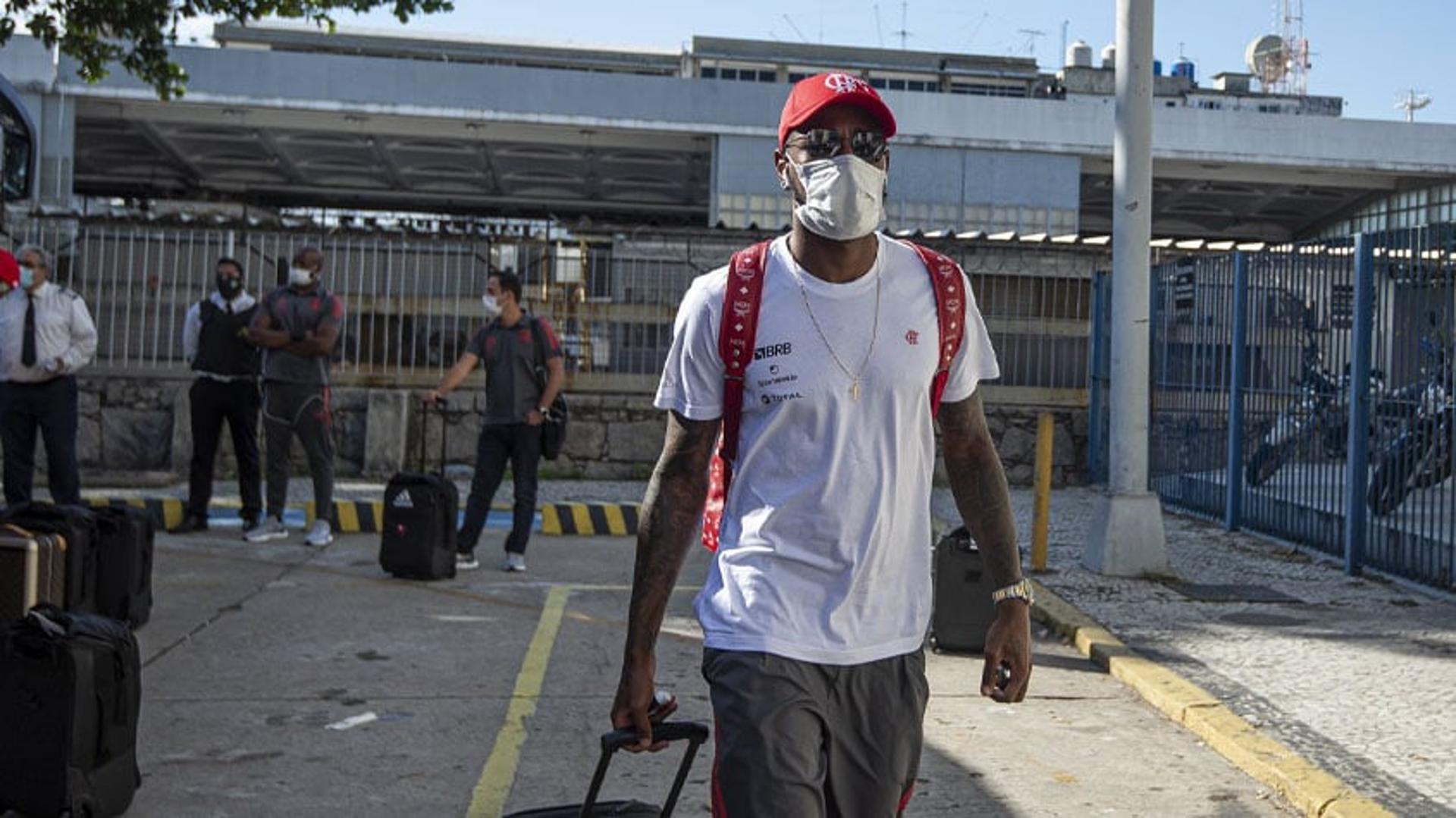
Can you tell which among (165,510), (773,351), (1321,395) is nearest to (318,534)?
(165,510)

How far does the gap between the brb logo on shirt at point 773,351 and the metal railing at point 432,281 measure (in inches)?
544

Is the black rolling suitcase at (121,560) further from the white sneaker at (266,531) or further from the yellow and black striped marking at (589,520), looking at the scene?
the yellow and black striped marking at (589,520)

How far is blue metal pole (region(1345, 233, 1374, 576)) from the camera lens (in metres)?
10.7

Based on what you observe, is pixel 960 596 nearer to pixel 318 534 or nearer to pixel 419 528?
pixel 419 528

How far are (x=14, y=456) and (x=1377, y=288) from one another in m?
9.24

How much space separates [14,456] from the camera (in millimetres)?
11227

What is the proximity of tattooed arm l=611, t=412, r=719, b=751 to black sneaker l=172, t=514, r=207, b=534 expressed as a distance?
10015 millimetres

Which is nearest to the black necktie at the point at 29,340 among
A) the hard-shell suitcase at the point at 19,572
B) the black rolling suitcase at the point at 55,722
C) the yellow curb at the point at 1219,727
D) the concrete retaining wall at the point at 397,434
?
the hard-shell suitcase at the point at 19,572

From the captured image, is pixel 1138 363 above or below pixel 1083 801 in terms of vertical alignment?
above

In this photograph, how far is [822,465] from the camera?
10.4 ft

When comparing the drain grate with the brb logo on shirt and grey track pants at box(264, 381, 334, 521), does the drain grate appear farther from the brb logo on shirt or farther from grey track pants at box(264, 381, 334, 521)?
the brb logo on shirt

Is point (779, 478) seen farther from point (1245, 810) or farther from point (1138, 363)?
point (1138, 363)

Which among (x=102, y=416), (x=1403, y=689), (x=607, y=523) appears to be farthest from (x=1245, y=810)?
(x=102, y=416)

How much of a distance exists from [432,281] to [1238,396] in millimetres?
8343
